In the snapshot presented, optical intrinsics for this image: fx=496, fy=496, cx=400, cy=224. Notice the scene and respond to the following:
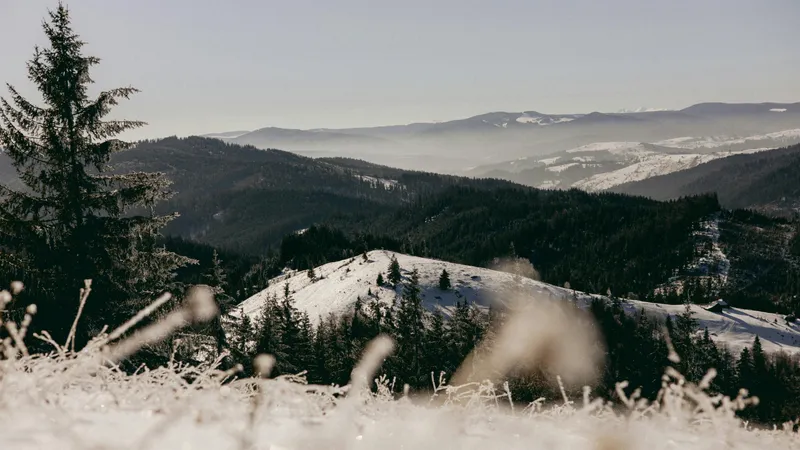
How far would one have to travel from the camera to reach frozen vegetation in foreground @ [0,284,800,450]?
2.28 metres

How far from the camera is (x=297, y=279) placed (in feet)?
381

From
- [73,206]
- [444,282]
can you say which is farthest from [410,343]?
[444,282]

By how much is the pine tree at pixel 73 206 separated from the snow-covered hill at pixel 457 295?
68.2m

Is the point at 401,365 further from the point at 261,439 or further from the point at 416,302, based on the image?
the point at 261,439

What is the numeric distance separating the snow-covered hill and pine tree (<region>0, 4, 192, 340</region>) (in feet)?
224

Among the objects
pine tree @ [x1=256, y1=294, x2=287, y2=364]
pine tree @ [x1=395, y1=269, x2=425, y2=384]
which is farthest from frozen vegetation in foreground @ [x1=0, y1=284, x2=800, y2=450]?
pine tree @ [x1=395, y1=269, x2=425, y2=384]

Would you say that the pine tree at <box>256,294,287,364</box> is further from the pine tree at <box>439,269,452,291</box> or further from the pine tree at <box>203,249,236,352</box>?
the pine tree at <box>439,269,452,291</box>

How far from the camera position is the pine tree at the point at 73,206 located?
41.7ft

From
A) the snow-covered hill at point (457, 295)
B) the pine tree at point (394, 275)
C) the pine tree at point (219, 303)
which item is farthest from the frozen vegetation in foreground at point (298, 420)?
the pine tree at point (394, 275)

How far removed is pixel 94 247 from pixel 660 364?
255 ft

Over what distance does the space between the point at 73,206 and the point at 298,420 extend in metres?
13.7

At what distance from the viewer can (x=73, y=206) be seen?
13.5 metres

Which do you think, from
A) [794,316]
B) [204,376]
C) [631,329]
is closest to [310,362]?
[204,376]

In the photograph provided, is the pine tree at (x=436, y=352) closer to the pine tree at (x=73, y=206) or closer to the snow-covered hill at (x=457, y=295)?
the pine tree at (x=73, y=206)
